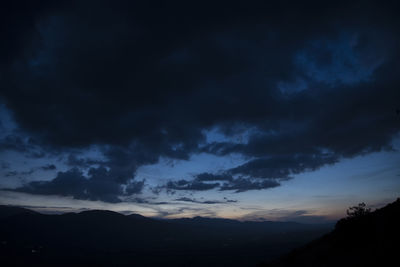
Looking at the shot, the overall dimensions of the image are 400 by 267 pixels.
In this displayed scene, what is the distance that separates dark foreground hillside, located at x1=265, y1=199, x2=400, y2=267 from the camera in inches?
580

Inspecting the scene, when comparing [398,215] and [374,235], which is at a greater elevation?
[398,215]

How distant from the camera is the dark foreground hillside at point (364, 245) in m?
14.7

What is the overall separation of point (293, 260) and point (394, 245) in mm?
12314

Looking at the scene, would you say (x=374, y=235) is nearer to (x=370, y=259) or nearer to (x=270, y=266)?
(x=370, y=259)

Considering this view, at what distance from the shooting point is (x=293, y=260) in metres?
24.9

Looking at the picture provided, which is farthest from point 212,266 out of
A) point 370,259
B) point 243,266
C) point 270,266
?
point 370,259

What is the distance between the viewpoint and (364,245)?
57.8 feet

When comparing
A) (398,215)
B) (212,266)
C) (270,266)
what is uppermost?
(398,215)

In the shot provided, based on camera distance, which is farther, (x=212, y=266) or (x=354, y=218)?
(x=212, y=266)

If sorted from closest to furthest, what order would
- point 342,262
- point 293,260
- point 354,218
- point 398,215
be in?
point 342,262 < point 398,215 < point 354,218 < point 293,260

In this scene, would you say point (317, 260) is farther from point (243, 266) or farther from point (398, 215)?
point (243, 266)

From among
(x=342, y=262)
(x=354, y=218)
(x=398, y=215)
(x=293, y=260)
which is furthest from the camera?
(x=293, y=260)

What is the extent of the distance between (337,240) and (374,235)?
4.00m

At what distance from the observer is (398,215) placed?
20.3 meters
